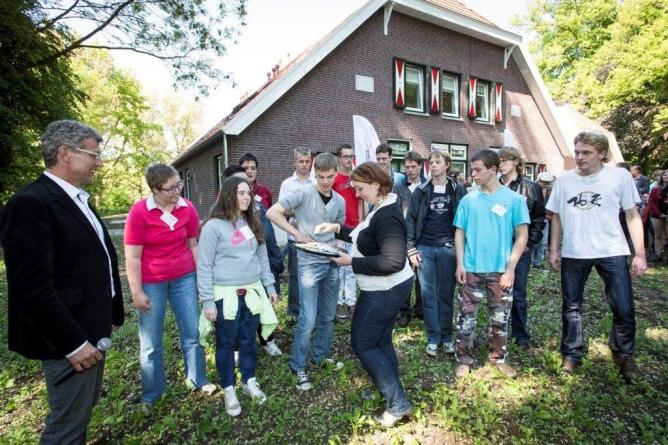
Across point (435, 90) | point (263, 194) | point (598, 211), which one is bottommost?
point (598, 211)

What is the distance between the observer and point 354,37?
1163 cm

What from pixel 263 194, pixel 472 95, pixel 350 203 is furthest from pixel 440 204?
pixel 472 95

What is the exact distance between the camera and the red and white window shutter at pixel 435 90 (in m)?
13.4

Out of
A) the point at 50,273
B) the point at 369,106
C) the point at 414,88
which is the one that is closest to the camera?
the point at 50,273

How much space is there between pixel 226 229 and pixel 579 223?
10.3ft

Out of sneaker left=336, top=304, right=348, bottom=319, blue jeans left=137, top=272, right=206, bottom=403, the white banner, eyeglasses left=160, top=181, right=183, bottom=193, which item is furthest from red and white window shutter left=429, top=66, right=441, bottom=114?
blue jeans left=137, top=272, right=206, bottom=403

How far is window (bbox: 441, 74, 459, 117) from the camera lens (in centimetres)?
1420

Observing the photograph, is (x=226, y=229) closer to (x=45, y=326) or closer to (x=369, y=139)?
(x=45, y=326)

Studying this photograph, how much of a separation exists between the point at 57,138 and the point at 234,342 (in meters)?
1.86

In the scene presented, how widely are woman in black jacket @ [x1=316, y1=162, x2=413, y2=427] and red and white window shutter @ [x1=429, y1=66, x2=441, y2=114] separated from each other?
12.1m

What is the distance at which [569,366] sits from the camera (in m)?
3.43

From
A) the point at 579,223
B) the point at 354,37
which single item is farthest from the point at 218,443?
the point at 354,37

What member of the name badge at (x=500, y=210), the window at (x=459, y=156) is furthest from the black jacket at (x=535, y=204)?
the window at (x=459, y=156)

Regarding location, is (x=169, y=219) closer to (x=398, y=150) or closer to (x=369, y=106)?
(x=369, y=106)
